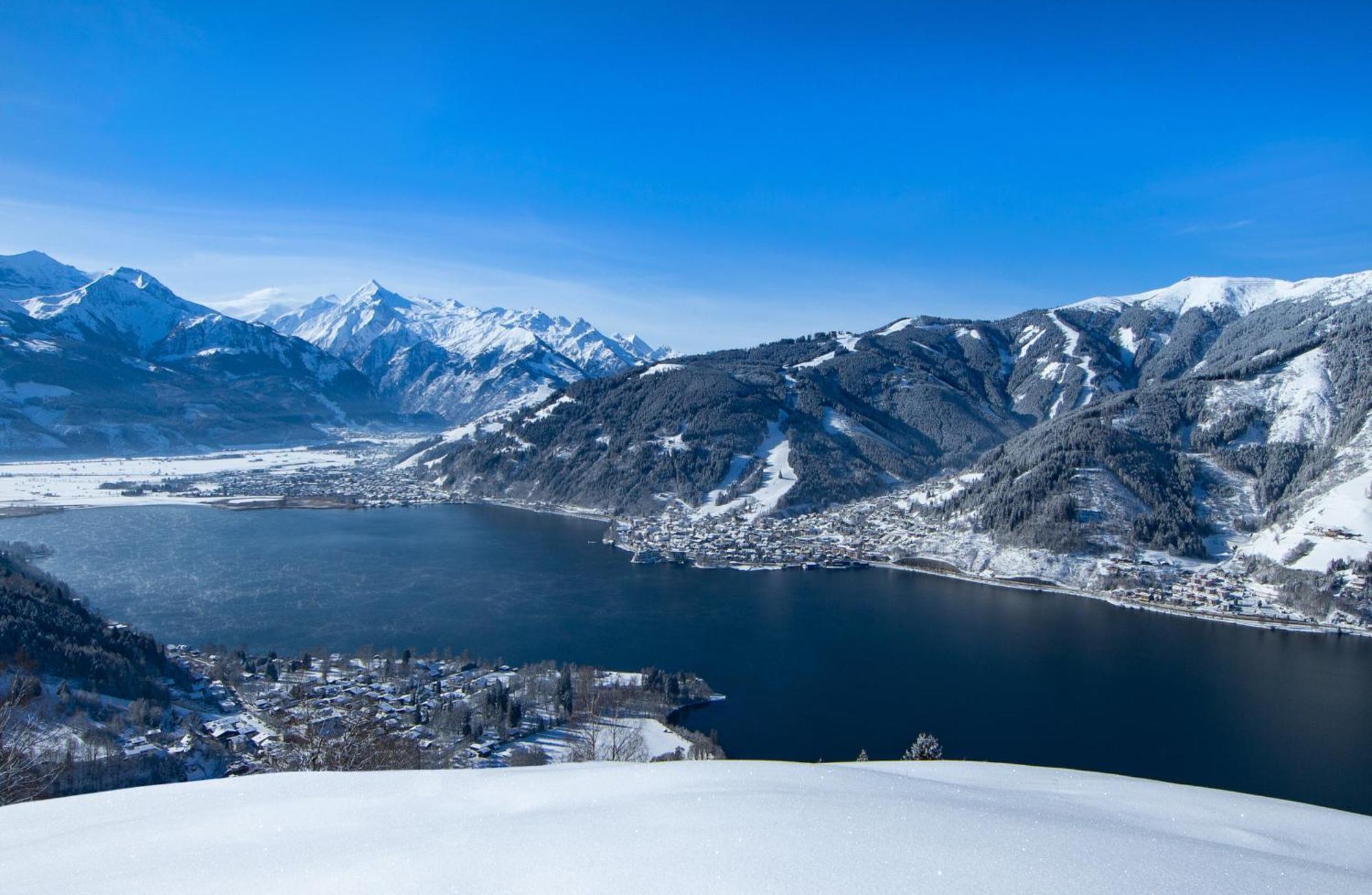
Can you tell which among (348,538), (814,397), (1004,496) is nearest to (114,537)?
(348,538)

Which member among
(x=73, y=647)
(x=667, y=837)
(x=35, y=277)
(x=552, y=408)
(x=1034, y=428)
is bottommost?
(x=73, y=647)

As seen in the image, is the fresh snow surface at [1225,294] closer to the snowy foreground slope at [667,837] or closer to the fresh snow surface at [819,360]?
the fresh snow surface at [819,360]

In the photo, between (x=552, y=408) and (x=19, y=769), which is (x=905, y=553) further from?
(x=552, y=408)

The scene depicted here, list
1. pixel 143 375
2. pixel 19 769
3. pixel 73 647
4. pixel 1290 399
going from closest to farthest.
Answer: pixel 19 769, pixel 73 647, pixel 1290 399, pixel 143 375

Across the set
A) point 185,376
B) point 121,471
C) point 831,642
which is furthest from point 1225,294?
point 185,376

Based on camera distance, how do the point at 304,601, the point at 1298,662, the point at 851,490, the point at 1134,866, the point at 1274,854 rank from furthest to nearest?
the point at 851,490
the point at 304,601
the point at 1298,662
the point at 1274,854
the point at 1134,866

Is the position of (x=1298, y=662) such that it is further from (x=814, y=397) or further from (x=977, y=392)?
(x=977, y=392)

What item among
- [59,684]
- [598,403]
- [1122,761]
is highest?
[598,403]

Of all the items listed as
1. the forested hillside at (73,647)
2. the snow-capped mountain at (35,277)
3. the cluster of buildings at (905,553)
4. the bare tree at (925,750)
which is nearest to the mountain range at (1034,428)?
the cluster of buildings at (905,553)
